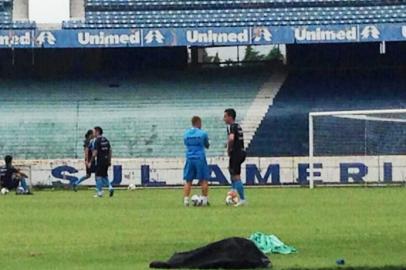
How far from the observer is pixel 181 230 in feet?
51.5

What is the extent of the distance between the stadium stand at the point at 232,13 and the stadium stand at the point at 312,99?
2.38 meters

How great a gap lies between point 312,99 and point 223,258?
106 feet

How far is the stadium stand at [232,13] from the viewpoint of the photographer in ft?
139

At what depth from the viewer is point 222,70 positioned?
45.2m

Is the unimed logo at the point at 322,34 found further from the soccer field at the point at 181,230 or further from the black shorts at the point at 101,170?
the soccer field at the point at 181,230

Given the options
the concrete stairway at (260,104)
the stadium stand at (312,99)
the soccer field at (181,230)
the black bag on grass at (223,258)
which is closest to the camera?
the black bag on grass at (223,258)

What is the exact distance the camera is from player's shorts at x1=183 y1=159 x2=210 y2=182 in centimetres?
2303

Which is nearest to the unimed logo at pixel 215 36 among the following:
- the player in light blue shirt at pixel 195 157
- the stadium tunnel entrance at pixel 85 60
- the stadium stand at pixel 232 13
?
the stadium stand at pixel 232 13

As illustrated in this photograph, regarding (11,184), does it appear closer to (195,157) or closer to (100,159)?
(100,159)

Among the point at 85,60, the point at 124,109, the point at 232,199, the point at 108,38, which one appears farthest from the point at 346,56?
the point at 232,199

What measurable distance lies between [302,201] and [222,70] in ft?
69.4

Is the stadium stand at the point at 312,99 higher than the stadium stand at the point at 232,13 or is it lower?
lower

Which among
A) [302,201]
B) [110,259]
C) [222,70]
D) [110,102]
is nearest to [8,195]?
[302,201]

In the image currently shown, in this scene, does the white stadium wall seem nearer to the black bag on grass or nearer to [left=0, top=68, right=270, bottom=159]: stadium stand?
[left=0, top=68, right=270, bottom=159]: stadium stand
